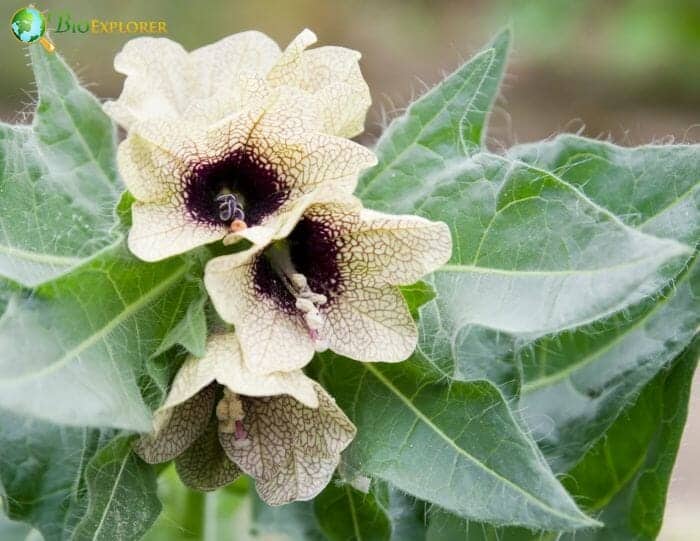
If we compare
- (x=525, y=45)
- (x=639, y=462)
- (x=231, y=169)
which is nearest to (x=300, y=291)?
(x=231, y=169)

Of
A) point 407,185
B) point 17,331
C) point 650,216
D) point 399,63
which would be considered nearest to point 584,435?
point 650,216

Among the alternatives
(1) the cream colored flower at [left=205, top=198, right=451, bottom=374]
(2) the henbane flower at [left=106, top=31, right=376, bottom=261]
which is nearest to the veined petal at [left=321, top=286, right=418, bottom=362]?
(1) the cream colored flower at [left=205, top=198, right=451, bottom=374]

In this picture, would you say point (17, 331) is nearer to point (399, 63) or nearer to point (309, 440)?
point (309, 440)

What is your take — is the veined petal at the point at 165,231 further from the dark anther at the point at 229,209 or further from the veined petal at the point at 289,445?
the veined petal at the point at 289,445

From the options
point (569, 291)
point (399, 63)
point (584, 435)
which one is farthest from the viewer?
point (399, 63)

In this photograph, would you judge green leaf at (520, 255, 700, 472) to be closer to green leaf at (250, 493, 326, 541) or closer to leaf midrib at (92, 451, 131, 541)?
green leaf at (250, 493, 326, 541)

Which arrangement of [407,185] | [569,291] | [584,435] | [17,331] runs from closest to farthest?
[17,331] → [569,291] → [407,185] → [584,435]

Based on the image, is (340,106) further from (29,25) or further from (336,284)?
(29,25)
